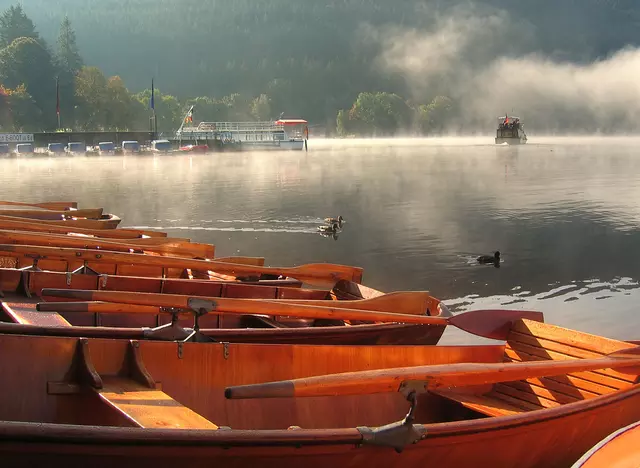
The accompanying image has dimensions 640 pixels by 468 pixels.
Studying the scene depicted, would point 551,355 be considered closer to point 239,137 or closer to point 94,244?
point 94,244

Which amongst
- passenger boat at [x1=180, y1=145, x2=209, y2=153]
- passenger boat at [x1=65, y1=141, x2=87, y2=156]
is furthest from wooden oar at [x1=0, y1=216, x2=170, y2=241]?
passenger boat at [x1=180, y1=145, x2=209, y2=153]

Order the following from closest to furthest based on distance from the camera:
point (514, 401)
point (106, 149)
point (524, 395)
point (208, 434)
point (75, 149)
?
point (208, 434) < point (514, 401) < point (524, 395) < point (75, 149) < point (106, 149)

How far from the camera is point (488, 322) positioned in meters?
12.9

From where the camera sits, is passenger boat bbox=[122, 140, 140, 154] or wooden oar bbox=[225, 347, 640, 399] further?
passenger boat bbox=[122, 140, 140, 154]

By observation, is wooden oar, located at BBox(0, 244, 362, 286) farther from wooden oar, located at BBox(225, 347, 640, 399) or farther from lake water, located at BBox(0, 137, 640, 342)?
wooden oar, located at BBox(225, 347, 640, 399)

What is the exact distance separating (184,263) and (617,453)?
1036cm

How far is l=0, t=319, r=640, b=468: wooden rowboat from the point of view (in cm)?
741

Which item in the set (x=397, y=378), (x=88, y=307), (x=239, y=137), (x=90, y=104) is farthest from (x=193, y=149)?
(x=397, y=378)

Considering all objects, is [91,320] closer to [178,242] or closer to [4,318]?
[4,318]

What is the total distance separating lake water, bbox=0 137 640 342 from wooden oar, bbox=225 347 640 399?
9.23m

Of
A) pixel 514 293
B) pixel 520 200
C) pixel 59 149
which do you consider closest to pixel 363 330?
pixel 514 293

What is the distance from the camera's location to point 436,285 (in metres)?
26.1

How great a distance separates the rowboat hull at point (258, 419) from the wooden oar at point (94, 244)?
8.24 metres

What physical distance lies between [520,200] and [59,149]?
305ft
